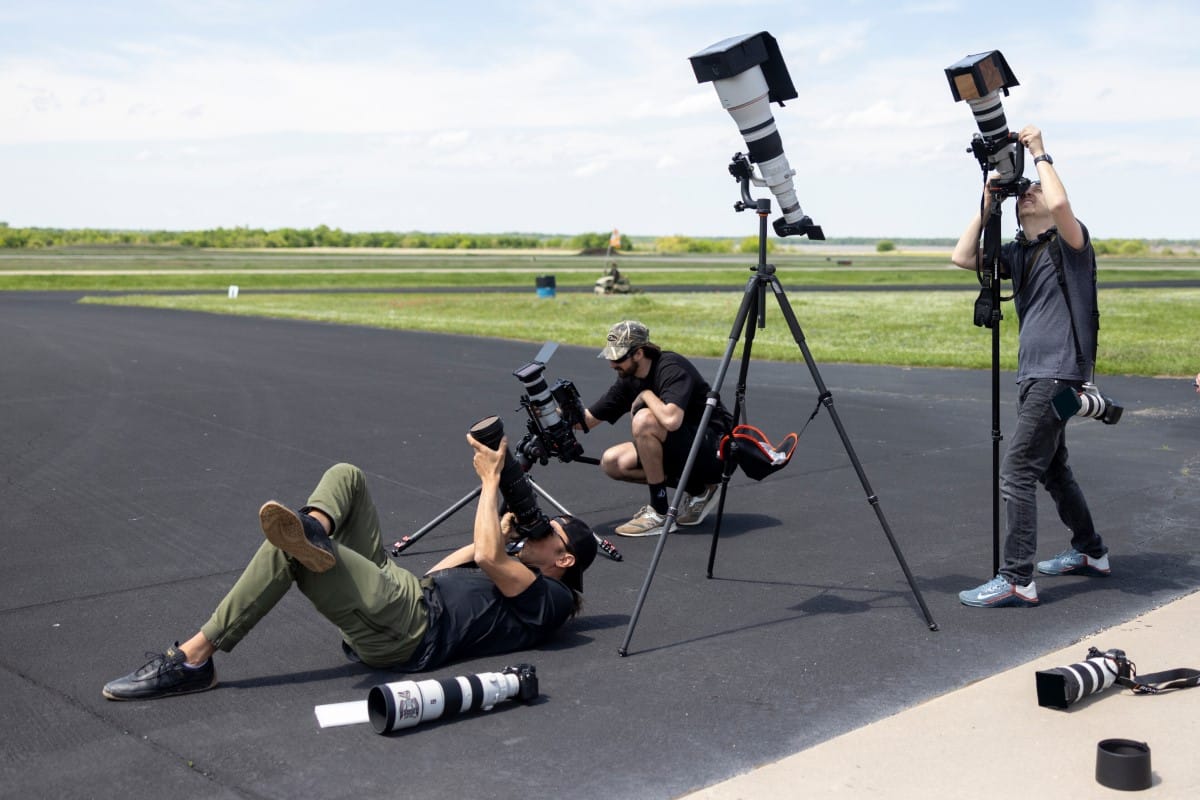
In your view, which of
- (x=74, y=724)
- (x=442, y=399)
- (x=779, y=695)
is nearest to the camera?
(x=74, y=724)

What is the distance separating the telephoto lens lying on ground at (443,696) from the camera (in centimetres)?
427

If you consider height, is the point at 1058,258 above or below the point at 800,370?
above

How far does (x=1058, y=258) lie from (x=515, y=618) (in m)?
3.16

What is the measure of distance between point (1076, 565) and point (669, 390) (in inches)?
99.0

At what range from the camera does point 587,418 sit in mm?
7383

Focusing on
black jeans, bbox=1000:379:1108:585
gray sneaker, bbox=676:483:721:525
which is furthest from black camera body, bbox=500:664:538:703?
gray sneaker, bbox=676:483:721:525

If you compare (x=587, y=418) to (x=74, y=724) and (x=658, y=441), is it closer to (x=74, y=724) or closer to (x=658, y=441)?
(x=658, y=441)

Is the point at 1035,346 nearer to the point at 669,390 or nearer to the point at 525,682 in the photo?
the point at 669,390

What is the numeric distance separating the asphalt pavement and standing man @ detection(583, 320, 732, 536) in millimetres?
271

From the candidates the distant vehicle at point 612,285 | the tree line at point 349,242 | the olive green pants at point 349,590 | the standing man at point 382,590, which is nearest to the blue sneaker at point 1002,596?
the standing man at point 382,590

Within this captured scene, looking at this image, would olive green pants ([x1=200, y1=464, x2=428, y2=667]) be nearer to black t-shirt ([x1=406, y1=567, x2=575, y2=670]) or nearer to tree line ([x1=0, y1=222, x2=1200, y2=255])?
black t-shirt ([x1=406, y1=567, x2=575, y2=670])

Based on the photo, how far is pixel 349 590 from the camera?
4.60m

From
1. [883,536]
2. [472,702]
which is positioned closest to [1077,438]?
[883,536]

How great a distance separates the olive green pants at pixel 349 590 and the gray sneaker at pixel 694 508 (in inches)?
118
